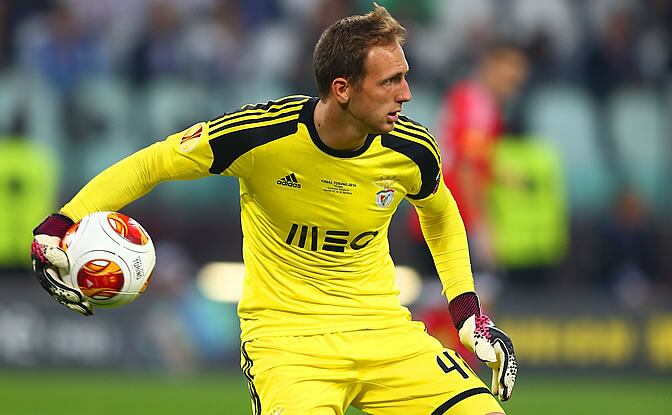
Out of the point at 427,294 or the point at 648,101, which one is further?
the point at 648,101

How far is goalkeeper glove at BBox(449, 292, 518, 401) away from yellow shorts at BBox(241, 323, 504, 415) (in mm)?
95

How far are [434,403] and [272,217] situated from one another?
1.02m

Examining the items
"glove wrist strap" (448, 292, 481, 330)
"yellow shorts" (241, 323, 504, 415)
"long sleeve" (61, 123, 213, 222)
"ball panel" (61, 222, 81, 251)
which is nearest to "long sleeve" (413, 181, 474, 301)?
"glove wrist strap" (448, 292, 481, 330)

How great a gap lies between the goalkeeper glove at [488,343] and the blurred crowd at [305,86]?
23.8ft

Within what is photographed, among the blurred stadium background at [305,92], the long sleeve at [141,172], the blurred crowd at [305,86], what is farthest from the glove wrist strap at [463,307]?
the blurred crowd at [305,86]

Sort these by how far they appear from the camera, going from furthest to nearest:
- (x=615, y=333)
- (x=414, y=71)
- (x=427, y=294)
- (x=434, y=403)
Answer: (x=414, y=71)
(x=615, y=333)
(x=427, y=294)
(x=434, y=403)

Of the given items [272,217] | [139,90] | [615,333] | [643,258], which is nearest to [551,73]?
[643,258]

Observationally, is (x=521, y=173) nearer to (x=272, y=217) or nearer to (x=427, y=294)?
(x=427, y=294)

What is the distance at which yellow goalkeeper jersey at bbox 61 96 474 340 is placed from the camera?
5.72 metres

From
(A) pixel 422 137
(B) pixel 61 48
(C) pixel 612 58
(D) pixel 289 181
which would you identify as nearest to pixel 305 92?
(B) pixel 61 48

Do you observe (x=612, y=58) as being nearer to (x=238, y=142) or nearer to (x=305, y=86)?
(x=305, y=86)

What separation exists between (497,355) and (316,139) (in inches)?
45.1

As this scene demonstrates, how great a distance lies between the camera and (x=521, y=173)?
1374 cm

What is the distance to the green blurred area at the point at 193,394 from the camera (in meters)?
10.2
